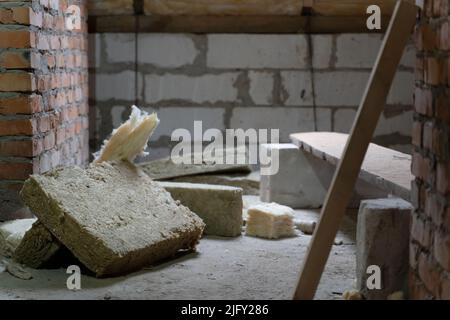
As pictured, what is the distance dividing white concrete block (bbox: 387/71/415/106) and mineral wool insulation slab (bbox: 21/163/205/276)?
2146mm

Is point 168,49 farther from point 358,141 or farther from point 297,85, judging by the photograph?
point 358,141

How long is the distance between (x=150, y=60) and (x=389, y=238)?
280 cm

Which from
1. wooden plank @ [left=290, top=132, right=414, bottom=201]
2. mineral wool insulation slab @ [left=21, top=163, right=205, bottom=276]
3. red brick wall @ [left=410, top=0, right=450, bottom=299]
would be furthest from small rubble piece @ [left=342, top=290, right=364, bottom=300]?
mineral wool insulation slab @ [left=21, top=163, right=205, bottom=276]

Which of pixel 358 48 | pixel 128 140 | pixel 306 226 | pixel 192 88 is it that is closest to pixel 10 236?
pixel 128 140

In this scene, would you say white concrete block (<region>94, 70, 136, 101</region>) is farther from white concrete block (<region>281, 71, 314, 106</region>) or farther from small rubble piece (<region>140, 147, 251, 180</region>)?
white concrete block (<region>281, 71, 314, 106</region>)

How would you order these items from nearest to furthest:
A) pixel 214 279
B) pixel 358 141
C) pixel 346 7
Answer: pixel 358 141 < pixel 214 279 < pixel 346 7

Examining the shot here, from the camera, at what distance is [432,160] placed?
2029 mm

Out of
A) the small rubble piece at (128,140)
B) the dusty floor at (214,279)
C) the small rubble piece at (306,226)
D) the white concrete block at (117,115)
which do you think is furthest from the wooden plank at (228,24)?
the dusty floor at (214,279)

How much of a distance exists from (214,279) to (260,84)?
2270 millimetres

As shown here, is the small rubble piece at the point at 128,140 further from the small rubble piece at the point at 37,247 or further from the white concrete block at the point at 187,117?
the white concrete block at the point at 187,117

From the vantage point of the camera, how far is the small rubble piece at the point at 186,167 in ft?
14.3

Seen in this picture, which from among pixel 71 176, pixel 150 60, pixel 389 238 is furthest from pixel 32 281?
pixel 150 60

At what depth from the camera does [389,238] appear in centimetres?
237
